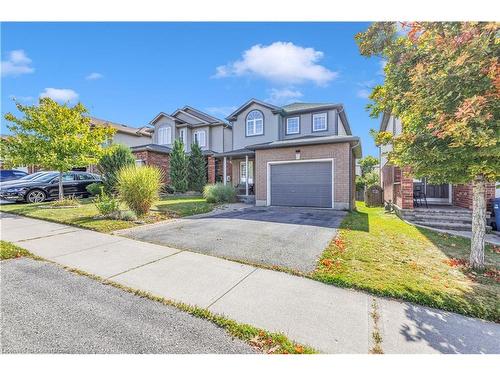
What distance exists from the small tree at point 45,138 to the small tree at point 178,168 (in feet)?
22.8

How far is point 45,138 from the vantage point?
34.0 feet

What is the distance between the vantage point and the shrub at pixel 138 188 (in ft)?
27.4

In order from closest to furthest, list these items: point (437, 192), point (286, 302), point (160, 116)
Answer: point (286, 302) → point (437, 192) → point (160, 116)

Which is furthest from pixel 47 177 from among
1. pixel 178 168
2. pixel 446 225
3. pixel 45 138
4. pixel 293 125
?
pixel 446 225

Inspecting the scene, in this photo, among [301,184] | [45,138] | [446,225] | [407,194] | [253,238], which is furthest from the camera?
[301,184]

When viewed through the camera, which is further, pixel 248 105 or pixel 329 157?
pixel 248 105

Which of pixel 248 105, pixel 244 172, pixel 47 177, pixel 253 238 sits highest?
pixel 248 105

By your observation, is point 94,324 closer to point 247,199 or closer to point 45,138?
point 45,138

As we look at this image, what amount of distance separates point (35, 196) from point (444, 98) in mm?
16362

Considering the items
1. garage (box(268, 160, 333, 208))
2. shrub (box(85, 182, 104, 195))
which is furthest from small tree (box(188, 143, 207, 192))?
garage (box(268, 160, 333, 208))
